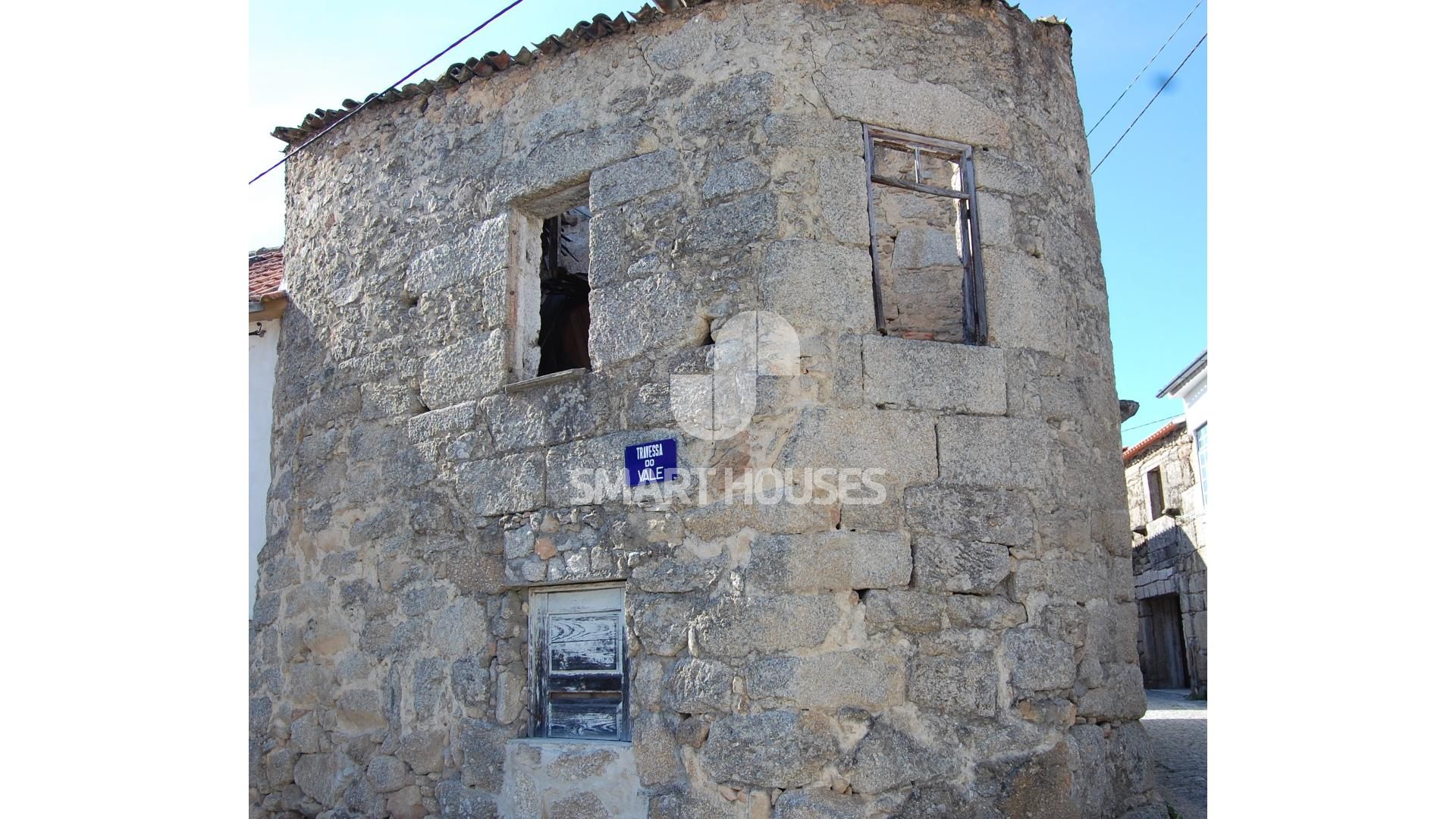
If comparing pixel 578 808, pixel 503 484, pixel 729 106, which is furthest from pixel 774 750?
pixel 729 106

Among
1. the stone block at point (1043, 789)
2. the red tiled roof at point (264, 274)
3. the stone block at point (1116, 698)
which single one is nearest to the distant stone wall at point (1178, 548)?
the stone block at point (1116, 698)

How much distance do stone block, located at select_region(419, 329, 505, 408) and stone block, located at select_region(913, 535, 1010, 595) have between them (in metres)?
2.14

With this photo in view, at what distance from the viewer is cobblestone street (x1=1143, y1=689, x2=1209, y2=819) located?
17.0ft

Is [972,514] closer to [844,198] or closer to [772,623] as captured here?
[772,623]

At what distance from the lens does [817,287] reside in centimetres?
459

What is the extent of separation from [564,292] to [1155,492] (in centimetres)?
1035

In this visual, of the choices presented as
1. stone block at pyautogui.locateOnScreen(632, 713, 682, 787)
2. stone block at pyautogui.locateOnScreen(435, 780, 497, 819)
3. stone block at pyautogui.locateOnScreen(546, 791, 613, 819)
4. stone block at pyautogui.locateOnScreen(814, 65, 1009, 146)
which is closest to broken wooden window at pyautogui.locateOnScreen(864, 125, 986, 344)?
stone block at pyautogui.locateOnScreen(814, 65, 1009, 146)

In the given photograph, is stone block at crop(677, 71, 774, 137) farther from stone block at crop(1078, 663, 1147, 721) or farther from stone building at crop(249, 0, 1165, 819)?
stone block at crop(1078, 663, 1147, 721)

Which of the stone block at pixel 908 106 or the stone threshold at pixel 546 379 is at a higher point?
the stone block at pixel 908 106

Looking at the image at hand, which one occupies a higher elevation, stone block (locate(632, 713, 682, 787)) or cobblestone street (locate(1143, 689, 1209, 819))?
stone block (locate(632, 713, 682, 787))

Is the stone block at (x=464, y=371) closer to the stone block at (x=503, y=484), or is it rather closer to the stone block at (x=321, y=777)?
the stone block at (x=503, y=484)

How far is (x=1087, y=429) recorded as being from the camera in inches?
202

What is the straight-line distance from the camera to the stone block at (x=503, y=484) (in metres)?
5.02

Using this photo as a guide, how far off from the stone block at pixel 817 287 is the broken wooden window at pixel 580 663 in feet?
4.65
